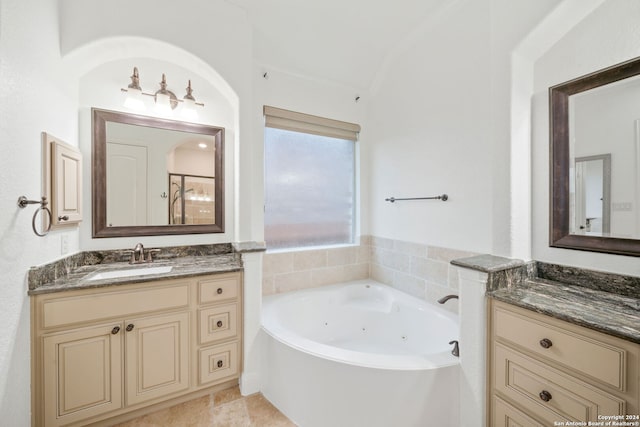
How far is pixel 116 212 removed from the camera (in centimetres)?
195

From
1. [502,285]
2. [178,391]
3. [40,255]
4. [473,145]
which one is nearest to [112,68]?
[40,255]

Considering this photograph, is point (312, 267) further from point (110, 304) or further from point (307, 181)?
point (110, 304)

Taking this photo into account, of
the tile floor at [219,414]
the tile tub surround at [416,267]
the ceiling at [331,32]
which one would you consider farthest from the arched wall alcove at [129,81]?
the tile tub surround at [416,267]

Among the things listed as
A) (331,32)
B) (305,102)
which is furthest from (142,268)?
(331,32)

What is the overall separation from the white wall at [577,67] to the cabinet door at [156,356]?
7.51ft

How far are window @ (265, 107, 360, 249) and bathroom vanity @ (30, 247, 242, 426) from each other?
838 mm

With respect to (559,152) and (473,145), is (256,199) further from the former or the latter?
(559,152)

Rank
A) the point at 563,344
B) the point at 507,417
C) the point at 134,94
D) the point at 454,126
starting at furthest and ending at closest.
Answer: the point at 454,126 < the point at 134,94 < the point at 507,417 < the point at 563,344

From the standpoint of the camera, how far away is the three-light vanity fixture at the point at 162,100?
1.88 m

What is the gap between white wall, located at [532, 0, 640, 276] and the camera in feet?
4.15

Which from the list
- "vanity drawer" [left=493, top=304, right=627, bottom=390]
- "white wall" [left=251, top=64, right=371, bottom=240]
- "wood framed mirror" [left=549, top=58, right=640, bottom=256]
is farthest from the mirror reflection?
"white wall" [left=251, top=64, right=371, bottom=240]

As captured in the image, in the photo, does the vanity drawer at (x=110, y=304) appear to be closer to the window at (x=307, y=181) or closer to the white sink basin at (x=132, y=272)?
the white sink basin at (x=132, y=272)

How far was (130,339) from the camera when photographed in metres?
1.56

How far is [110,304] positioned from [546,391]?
7.29 ft
